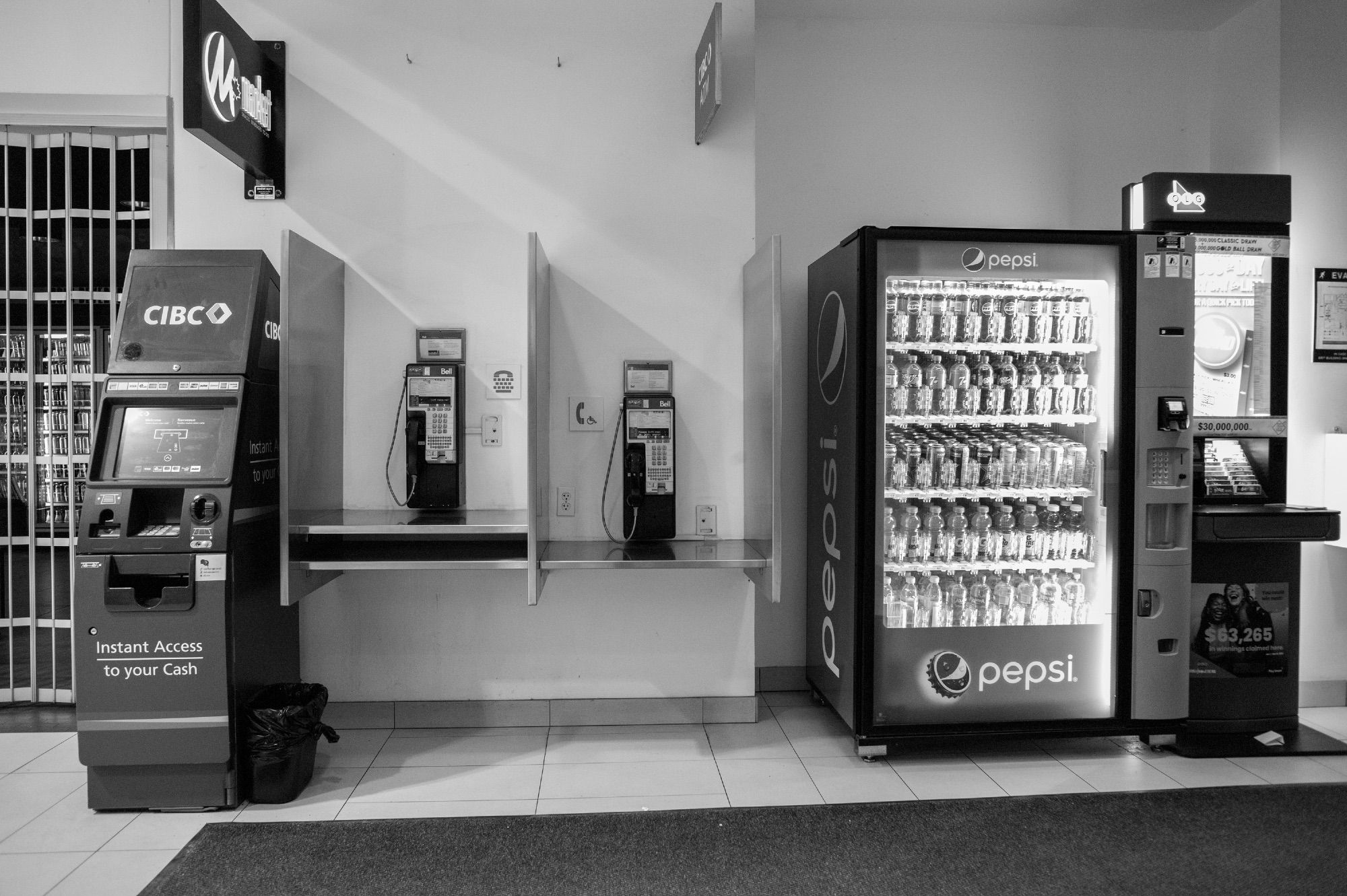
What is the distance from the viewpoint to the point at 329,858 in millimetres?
2678

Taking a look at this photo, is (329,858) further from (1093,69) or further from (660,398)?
(1093,69)

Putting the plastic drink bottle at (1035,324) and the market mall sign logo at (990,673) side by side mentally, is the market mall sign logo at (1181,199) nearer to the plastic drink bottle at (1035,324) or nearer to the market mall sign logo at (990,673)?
the plastic drink bottle at (1035,324)

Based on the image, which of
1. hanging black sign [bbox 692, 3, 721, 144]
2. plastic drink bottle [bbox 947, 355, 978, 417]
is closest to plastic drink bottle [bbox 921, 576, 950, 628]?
plastic drink bottle [bbox 947, 355, 978, 417]

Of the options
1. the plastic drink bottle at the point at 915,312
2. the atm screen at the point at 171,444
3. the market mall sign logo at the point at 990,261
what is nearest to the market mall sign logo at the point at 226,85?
the atm screen at the point at 171,444

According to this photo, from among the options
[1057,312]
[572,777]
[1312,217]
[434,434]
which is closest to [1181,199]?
[1057,312]

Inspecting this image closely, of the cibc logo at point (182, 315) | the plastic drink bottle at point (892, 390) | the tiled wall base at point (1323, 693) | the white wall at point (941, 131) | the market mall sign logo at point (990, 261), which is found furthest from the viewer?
the white wall at point (941, 131)

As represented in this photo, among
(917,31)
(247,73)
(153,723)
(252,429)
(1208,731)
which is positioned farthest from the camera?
(917,31)

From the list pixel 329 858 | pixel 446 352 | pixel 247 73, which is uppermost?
pixel 247 73

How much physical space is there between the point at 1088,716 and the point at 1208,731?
61 cm

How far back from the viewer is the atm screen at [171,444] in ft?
9.91

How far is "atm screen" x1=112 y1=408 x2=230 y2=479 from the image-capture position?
3021mm

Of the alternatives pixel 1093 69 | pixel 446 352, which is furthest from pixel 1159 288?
pixel 446 352

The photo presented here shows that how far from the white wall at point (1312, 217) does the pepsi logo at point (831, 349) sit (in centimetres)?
249

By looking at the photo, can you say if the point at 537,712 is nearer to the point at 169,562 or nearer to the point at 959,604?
the point at 169,562
